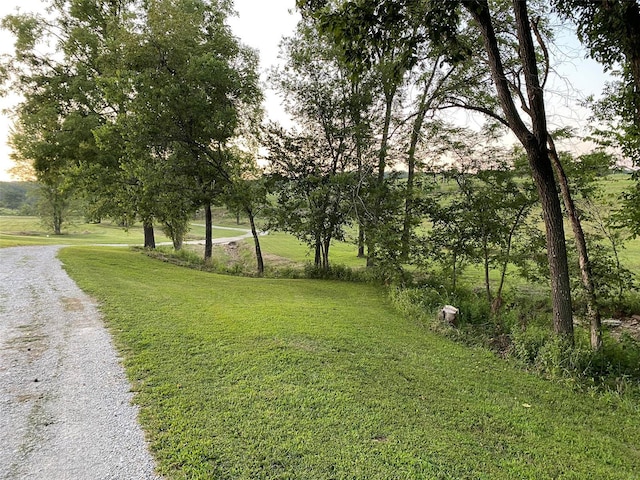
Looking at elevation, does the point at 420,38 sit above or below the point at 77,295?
above

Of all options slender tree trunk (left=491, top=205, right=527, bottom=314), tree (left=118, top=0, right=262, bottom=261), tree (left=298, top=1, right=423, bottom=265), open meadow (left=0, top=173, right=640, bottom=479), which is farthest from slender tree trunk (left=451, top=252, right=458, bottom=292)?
tree (left=118, top=0, right=262, bottom=261)

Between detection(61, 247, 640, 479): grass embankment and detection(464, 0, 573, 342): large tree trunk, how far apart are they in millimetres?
1348

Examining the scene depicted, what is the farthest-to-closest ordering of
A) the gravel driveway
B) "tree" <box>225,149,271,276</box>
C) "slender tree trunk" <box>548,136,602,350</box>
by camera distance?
1. "tree" <box>225,149,271,276</box>
2. "slender tree trunk" <box>548,136,602,350</box>
3. the gravel driveway

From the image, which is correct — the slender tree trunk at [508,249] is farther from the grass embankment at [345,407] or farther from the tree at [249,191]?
the tree at [249,191]

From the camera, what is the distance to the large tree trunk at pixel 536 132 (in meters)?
4.52

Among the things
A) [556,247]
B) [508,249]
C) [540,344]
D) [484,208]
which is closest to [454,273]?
[508,249]

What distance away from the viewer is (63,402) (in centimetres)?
312

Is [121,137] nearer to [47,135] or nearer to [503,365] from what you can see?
[47,135]

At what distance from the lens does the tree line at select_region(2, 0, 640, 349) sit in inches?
184

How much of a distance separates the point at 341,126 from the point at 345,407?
407 inches

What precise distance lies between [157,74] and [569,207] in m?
12.4

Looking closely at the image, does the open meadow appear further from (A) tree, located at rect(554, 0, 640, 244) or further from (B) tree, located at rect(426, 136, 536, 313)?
(A) tree, located at rect(554, 0, 640, 244)

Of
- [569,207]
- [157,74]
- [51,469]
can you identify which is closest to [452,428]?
[51,469]

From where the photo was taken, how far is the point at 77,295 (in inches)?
267
